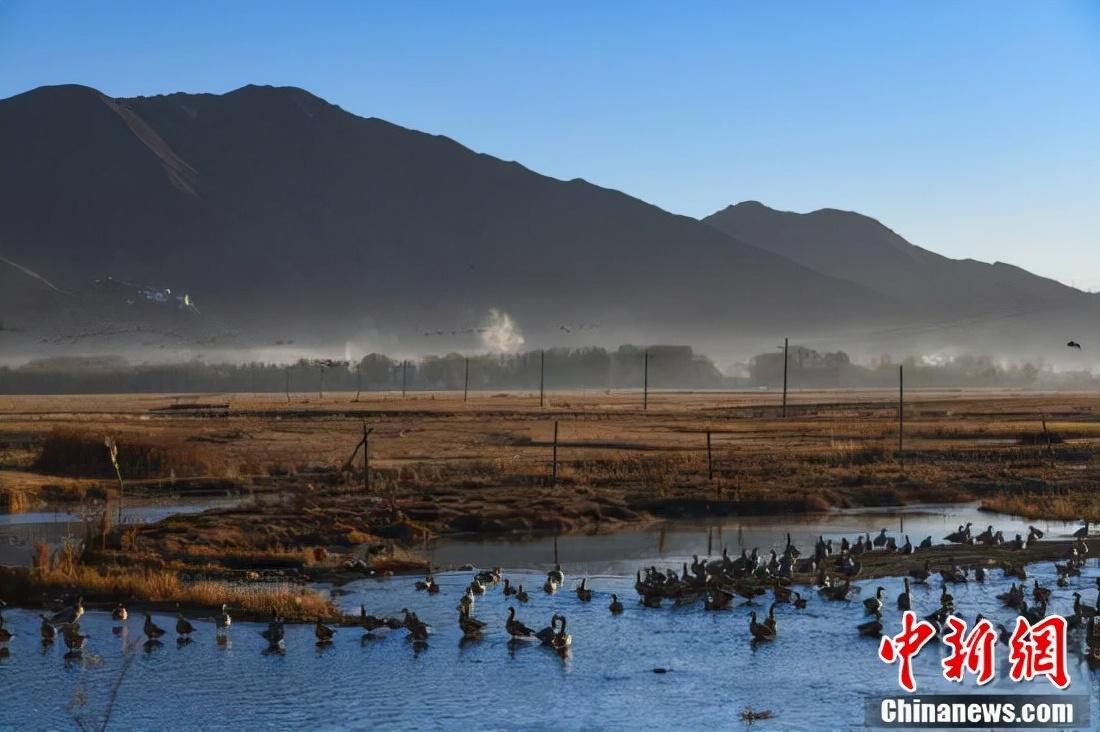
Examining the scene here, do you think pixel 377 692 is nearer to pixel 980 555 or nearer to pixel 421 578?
pixel 421 578

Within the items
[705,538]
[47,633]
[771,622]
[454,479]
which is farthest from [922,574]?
[454,479]

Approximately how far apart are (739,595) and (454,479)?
21.3 meters

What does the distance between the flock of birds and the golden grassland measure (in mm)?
2585

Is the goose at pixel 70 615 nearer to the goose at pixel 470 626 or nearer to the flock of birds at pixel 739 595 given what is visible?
the flock of birds at pixel 739 595

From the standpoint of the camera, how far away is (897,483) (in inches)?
1821

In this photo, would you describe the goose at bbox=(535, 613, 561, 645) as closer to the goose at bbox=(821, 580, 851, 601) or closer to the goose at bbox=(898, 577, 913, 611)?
the goose at bbox=(821, 580, 851, 601)

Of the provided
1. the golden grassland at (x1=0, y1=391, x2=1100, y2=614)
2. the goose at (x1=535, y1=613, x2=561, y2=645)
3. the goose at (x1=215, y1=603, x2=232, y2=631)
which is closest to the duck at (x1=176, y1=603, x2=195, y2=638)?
the goose at (x1=215, y1=603, x2=232, y2=631)

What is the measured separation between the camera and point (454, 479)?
45.8 m

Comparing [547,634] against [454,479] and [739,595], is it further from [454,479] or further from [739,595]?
[454,479]

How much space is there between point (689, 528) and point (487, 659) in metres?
16.6

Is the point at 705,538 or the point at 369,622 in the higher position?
the point at 705,538

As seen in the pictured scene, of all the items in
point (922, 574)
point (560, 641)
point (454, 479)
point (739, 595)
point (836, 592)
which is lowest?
point (560, 641)

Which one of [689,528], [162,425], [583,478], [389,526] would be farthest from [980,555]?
[162,425]

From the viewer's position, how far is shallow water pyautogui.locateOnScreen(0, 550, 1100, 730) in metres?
18.8
